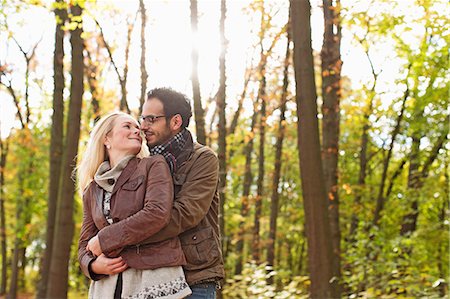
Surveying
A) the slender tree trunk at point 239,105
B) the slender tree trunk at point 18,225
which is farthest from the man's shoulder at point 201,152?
the slender tree trunk at point 18,225

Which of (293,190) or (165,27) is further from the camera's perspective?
(293,190)

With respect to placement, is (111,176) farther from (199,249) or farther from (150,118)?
(199,249)

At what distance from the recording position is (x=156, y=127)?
3955mm

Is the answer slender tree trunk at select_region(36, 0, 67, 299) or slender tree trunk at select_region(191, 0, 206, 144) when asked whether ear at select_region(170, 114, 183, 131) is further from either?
slender tree trunk at select_region(36, 0, 67, 299)

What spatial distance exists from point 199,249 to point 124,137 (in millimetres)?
771

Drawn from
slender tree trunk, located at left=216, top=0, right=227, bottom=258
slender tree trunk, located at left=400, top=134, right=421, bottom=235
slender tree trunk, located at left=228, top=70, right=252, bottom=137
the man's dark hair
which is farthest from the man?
slender tree trunk, located at left=228, top=70, right=252, bottom=137

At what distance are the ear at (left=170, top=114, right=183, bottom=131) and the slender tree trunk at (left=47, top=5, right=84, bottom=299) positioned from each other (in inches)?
303

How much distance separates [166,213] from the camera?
3.54m

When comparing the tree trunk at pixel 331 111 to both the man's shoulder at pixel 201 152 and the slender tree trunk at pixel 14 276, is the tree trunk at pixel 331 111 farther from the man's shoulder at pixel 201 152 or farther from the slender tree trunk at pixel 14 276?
the slender tree trunk at pixel 14 276

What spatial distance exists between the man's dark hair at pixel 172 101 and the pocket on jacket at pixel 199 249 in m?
0.65

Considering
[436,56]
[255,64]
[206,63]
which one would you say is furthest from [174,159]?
[255,64]

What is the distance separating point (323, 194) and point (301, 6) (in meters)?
2.03

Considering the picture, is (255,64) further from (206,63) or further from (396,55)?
(396,55)

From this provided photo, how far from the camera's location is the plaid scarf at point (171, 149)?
382cm
